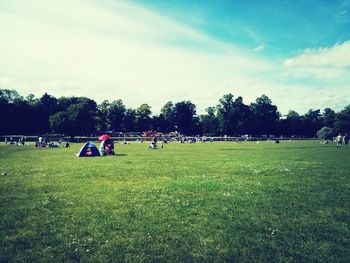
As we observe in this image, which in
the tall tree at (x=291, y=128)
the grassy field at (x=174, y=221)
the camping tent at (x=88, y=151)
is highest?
the tall tree at (x=291, y=128)

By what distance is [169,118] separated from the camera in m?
195

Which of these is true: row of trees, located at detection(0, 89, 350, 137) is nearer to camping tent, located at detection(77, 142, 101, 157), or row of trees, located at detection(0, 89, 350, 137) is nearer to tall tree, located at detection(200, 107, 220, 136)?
tall tree, located at detection(200, 107, 220, 136)

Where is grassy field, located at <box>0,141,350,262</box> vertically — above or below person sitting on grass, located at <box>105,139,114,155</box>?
below

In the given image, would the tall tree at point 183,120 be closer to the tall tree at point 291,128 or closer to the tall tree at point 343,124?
the tall tree at point 291,128

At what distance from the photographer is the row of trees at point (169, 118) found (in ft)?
472

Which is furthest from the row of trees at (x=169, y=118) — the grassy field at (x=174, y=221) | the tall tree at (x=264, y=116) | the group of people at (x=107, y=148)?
the grassy field at (x=174, y=221)

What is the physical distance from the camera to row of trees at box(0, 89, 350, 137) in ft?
472

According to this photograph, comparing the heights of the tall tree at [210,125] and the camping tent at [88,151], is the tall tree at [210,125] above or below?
above

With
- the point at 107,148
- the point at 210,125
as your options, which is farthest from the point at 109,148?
the point at 210,125

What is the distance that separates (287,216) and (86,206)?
26.7 ft

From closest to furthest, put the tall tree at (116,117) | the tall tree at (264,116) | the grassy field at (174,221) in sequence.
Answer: the grassy field at (174,221) < the tall tree at (116,117) < the tall tree at (264,116)

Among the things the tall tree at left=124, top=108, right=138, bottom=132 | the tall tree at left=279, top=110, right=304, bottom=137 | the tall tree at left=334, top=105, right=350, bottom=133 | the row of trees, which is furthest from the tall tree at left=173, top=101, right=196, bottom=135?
the tall tree at left=334, top=105, right=350, bottom=133

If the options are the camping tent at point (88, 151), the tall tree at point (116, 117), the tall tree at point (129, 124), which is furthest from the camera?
the tall tree at point (129, 124)

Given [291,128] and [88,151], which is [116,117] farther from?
[88,151]
